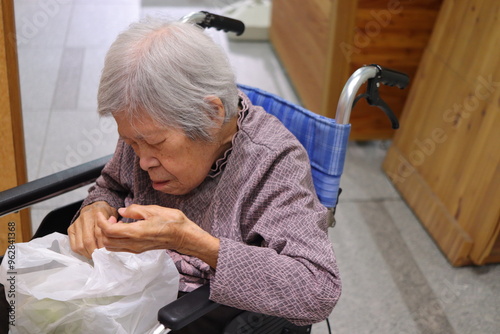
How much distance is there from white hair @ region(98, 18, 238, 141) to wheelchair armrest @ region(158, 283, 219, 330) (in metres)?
0.35

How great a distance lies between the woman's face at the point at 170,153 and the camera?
125cm

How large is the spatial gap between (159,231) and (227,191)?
0.91 ft

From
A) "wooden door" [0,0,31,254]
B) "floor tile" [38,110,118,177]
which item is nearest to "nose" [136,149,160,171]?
"wooden door" [0,0,31,254]

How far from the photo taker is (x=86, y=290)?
1.24m

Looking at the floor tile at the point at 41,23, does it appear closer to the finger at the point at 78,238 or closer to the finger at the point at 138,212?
the finger at the point at 78,238

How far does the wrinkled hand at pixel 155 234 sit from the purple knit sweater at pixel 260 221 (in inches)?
1.7

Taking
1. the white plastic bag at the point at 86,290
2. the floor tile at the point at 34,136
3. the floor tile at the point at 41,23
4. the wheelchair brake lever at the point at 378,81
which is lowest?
the floor tile at the point at 34,136

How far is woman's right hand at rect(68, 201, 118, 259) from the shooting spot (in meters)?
1.37

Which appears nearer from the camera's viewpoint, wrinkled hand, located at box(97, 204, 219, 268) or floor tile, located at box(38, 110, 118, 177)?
wrinkled hand, located at box(97, 204, 219, 268)

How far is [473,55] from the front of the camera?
2.35m

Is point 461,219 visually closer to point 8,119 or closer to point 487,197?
point 487,197

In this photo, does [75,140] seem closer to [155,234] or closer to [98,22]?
[98,22]

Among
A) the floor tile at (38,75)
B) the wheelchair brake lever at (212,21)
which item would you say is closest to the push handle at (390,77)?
the wheelchair brake lever at (212,21)

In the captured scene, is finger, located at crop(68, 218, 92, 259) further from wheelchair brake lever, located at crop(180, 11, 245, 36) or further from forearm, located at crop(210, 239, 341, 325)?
wheelchair brake lever, located at crop(180, 11, 245, 36)
